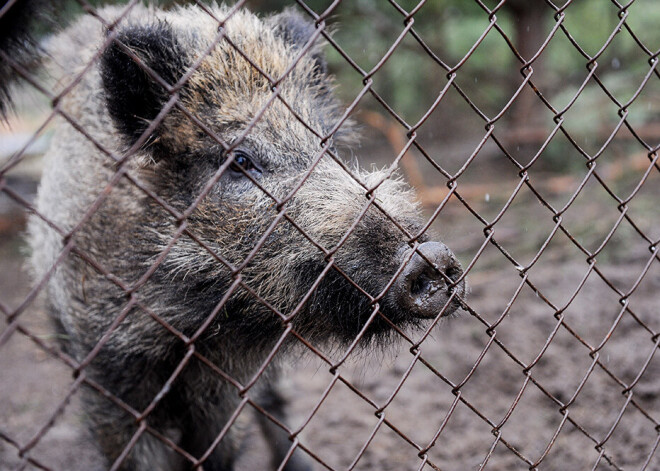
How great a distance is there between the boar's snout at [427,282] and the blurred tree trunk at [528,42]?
7.02m

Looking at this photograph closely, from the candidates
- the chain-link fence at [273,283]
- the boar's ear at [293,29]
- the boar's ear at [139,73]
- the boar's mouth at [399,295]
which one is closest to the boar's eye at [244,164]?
the chain-link fence at [273,283]

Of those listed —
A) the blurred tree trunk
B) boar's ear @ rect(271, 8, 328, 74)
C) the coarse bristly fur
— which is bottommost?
the coarse bristly fur

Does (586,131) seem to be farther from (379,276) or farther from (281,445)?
(379,276)

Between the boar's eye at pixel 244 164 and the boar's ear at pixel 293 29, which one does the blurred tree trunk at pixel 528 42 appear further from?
the boar's eye at pixel 244 164

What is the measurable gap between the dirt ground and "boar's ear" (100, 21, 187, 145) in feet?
4.62

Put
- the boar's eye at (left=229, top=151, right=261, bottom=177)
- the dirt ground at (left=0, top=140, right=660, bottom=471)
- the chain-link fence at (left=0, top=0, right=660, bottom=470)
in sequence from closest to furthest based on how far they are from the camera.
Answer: the chain-link fence at (left=0, top=0, right=660, bottom=470)
the boar's eye at (left=229, top=151, right=261, bottom=177)
the dirt ground at (left=0, top=140, right=660, bottom=471)

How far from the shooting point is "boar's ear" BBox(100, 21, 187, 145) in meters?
2.52

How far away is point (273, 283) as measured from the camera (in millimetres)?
2576

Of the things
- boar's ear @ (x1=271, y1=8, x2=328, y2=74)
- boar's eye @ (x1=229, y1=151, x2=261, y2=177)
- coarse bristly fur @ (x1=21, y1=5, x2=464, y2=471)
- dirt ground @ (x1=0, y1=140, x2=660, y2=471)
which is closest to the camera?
coarse bristly fur @ (x1=21, y1=5, x2=464, y2=471)

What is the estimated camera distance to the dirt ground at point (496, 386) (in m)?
3.62

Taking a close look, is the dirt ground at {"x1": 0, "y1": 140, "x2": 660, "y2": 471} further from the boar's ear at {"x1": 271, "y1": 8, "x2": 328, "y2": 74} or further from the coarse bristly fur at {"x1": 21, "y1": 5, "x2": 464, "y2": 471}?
the boar's ear at {"x1": 271, "y1": 8, "x2": 328, "y2": 74}

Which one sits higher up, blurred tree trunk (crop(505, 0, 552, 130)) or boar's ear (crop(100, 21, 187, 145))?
blurred tree trunk (crop(505, 0, 552, 130))

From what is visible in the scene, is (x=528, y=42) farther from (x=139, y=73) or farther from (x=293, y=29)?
(x=139, y=73)

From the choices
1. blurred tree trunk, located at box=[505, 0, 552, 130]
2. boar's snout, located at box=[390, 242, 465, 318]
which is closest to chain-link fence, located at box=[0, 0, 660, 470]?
boar's snout, located at box=[390, 242, 465, 318]
